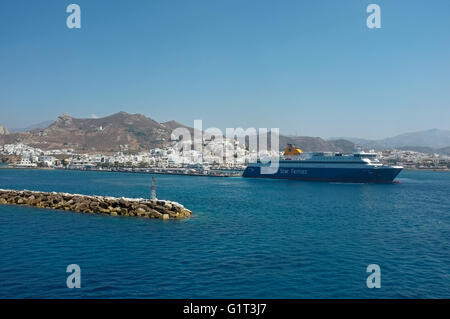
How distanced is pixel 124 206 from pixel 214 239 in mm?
12207

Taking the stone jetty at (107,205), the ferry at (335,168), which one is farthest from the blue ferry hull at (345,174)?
the stone jetty at (107,205)

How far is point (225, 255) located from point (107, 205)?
16.4m

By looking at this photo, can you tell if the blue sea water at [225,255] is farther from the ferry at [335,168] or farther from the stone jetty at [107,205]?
the ferry at [335,168]

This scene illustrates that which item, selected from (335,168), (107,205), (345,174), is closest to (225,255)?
(107,205)

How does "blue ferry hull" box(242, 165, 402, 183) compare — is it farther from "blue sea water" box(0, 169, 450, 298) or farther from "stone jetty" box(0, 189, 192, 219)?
"stone jetty" box(0, 189, 192, 219)

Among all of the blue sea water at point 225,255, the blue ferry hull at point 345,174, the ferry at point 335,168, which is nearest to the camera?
the blue sea water at point 225,255

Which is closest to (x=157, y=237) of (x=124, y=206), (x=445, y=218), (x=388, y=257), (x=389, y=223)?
(x=124, y=206)

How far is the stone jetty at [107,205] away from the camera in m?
27.9

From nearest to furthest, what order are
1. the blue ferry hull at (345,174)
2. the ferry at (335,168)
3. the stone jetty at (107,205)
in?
the stone jetty at (107,205), the blue ferry hull at (345,174), the ferry at (335,168)

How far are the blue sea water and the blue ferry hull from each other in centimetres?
3737

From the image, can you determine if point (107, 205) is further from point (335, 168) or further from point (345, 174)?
point (335, 168)

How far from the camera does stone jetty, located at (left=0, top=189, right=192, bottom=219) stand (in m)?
27.9

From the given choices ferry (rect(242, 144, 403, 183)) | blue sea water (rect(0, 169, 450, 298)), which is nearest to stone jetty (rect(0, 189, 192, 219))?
blue sea water (rect(0, 169, 450, 298))

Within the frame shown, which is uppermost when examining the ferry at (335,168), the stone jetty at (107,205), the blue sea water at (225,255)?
the ferry at (335,168)
